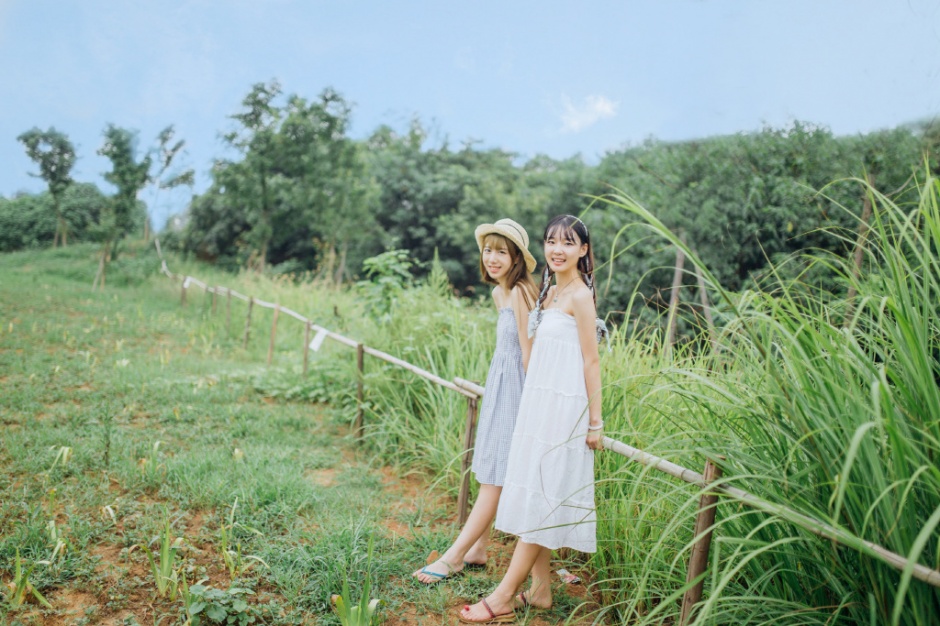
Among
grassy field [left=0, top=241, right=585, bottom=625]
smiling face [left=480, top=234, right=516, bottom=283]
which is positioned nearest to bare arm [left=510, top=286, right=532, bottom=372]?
smiling face [left=480, top=234, right=516, bottom=283]

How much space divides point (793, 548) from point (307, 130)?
2331 centimetres

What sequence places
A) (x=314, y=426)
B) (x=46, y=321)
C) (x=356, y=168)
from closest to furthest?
(x=314, y=426) → (x=46, y=321) → (x=356, y=168)

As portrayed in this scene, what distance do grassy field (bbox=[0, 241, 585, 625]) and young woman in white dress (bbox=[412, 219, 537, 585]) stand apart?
13 centimetres

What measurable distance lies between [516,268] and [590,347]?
0.63m

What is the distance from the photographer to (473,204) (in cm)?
2489

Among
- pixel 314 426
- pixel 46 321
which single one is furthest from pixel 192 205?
pixel 314 426

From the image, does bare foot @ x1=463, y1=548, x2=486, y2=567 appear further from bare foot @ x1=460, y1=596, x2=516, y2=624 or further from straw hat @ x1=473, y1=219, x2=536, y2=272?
straw hat @ x1=473, y1=219, x2=536, y2=272

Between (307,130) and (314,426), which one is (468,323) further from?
(307,130)

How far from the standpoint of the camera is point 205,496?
336cm

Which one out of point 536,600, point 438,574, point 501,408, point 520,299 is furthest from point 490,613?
point 520,299

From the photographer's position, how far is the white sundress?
2295 mm

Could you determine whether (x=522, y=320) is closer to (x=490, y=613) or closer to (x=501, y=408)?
(x=501, y=408)

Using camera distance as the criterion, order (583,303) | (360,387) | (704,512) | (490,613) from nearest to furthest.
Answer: (704,512) → (583,303) → (490,613) → (360,387)

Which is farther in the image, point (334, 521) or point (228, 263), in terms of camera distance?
point (228, 263)
